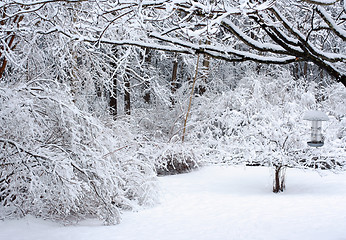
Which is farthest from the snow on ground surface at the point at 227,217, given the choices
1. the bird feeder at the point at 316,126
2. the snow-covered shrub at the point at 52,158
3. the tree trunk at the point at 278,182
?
the bird feeder at the point at 316,126

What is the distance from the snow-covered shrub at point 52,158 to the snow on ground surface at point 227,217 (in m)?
0.30

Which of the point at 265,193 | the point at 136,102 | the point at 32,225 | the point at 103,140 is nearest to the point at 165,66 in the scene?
the point at 136,102

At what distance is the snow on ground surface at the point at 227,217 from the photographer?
5188 mm

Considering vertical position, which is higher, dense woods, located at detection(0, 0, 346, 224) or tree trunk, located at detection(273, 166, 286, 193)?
dense woods, located at detection(0, 0, 346, 224)

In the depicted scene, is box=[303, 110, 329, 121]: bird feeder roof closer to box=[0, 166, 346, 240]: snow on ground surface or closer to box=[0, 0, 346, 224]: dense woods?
box=[0, 0, 346, 224]: dense woods

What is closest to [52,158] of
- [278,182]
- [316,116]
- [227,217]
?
[227,217]

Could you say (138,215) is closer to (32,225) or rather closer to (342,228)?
(32,225)

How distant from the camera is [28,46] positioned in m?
6.16

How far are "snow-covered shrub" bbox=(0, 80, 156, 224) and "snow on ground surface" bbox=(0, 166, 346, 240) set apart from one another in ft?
0.99

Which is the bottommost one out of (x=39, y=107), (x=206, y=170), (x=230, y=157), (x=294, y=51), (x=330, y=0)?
(x=206, y=170)

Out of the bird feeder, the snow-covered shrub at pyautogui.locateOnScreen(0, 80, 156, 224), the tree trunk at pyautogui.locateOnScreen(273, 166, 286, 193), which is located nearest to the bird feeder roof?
the bird feeder

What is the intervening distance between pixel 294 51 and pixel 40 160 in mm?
3438

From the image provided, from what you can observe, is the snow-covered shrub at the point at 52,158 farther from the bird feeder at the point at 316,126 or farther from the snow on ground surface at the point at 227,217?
the bird feeder at the point at 316,126

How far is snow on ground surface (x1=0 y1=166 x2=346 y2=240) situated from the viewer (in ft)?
17.0
